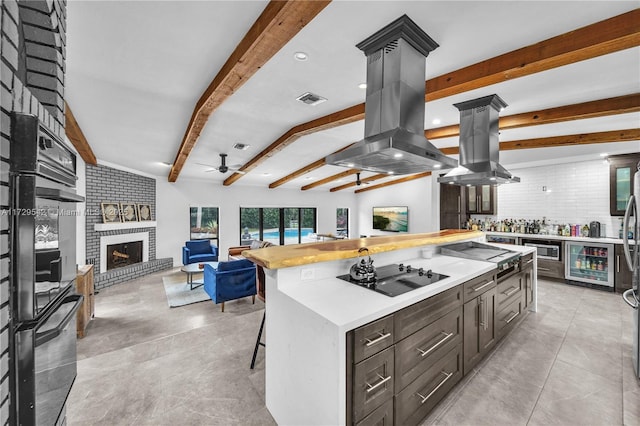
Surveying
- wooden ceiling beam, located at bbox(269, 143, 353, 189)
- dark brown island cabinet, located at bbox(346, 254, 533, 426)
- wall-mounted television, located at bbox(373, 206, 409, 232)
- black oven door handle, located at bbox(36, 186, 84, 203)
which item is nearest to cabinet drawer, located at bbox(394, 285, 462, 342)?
dark brown island cabinet, located at bbox(346, 254, 533, 426)

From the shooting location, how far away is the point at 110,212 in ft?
17.2

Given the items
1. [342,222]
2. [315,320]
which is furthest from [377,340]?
[342,222]

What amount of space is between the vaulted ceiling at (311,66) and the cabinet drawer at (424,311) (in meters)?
1.85

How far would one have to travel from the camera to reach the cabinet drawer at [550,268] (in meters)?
5.02

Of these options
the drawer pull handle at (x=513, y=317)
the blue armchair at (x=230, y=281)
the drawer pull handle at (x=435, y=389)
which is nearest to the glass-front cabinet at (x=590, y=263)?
the drawer pull handle at (x=513, y=317)

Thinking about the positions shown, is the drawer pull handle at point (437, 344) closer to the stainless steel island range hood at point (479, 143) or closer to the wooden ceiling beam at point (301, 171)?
the stainless steel island range hood at point (479, 143)

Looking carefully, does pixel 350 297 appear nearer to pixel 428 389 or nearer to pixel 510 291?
pixel 428 389

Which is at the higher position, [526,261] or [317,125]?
[317,125]

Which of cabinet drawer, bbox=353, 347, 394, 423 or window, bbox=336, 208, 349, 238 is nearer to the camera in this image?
cabinet drawer, bbox=353, 347, 394, 423

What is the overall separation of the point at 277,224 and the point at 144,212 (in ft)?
12.9

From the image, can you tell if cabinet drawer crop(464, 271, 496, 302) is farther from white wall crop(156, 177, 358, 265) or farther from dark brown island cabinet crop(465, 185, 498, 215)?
white wall crop(156, 177, 358, 265)

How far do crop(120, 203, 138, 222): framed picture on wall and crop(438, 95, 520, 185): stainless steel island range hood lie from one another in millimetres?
6163

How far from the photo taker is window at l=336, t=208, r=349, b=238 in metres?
10.5

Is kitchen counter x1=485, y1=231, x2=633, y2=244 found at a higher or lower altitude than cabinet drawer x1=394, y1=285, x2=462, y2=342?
higher
